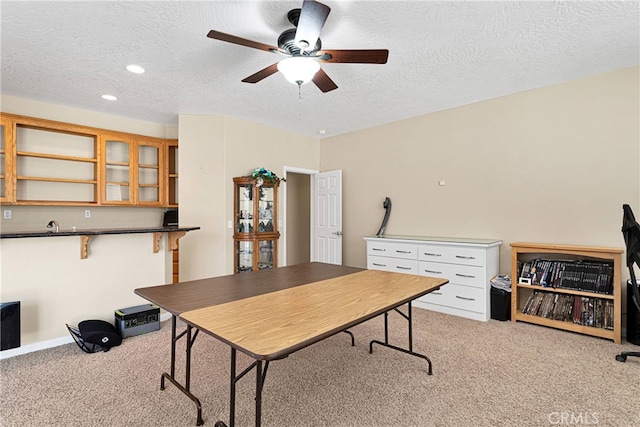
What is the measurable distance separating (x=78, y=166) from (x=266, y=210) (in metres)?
2.65

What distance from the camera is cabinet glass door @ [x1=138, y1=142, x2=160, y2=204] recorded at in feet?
15.7

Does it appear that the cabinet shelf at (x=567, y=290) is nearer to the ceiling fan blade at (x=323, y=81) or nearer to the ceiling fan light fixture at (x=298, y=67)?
the ceiling fan blade at (x=323, y=81)

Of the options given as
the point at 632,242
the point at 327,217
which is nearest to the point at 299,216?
the point at 327,217

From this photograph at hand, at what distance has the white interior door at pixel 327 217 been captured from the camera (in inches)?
217

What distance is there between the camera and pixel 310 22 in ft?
6.21

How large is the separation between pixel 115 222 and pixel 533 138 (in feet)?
19.0

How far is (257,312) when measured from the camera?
157 centimetres

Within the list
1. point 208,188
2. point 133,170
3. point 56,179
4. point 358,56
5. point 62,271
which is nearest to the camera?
point 358,56

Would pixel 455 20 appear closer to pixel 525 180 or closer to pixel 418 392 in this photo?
pixel 525 180

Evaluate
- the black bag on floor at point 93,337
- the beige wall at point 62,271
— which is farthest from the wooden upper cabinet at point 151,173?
the black bag on floor at point 93,337

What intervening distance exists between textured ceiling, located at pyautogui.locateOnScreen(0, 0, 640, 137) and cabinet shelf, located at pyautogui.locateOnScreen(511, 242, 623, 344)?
182 centimetres

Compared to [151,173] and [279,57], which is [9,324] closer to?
[151,173]

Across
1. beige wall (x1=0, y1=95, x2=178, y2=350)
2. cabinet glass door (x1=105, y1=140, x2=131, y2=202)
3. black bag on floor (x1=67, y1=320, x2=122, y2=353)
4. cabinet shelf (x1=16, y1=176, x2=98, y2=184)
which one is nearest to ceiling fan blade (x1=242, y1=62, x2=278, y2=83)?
beige wall (x1=0, y1=95, x2=178, y2=350)

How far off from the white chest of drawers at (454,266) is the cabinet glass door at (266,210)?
1.80m
